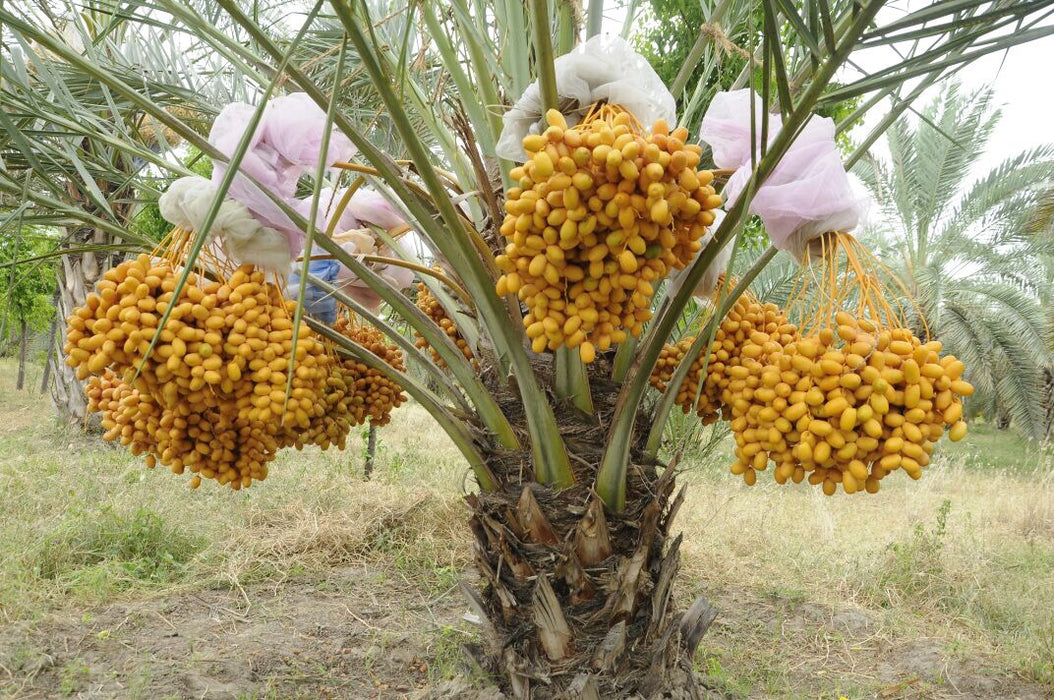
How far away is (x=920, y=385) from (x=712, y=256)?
1.26 feet

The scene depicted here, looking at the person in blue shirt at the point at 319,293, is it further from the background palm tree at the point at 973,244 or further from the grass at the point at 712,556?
the background palm tree at the point at 973,244

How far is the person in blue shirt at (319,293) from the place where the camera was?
1698 mm

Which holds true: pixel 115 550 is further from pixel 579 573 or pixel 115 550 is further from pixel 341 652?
pixel 579 573

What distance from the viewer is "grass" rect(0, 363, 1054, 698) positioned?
3.24 meters

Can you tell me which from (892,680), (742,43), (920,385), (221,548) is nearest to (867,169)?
(742,43)

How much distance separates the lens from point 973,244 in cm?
895

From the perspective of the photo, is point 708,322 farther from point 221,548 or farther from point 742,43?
point 221,548

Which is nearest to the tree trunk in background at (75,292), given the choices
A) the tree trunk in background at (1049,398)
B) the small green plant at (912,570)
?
the small green plant at (912,570)

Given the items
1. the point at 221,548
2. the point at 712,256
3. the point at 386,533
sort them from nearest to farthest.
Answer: the point at 712,256 < the point at 221,548 < the point at 386,533

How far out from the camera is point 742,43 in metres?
3.04

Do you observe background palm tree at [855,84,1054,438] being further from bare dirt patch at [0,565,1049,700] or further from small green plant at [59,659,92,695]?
small green plant at [59,659,92,695]

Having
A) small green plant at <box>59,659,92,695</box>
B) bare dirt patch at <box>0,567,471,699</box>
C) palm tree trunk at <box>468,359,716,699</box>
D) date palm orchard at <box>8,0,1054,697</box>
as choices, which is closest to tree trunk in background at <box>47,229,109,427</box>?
bare dirt patch at <box>0,567,471,699</box>

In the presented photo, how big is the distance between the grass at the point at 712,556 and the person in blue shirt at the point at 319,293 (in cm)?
100

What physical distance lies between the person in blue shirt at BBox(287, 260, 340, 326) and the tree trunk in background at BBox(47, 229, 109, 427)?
521 cm
